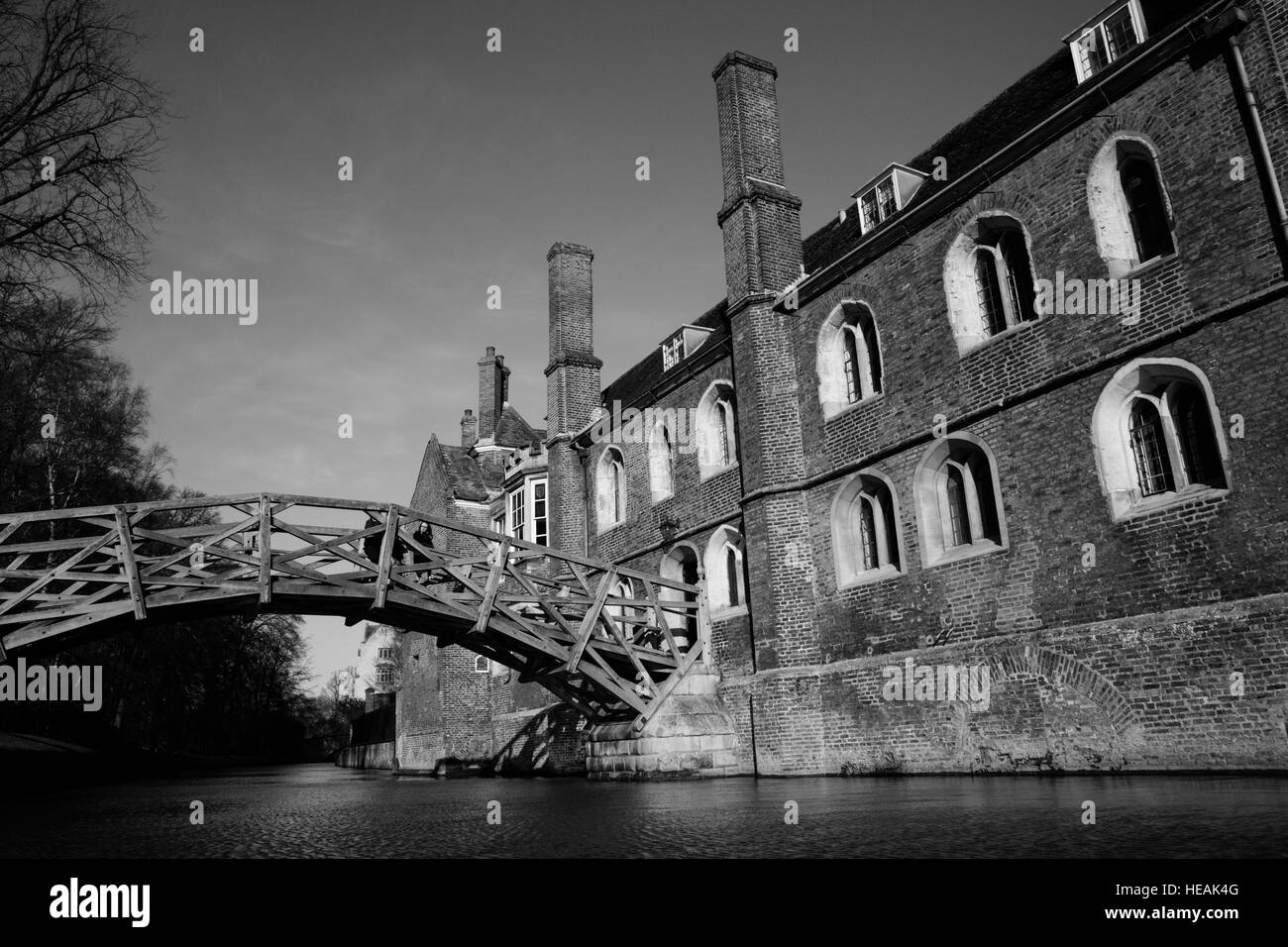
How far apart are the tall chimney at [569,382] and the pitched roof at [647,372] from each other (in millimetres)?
1140

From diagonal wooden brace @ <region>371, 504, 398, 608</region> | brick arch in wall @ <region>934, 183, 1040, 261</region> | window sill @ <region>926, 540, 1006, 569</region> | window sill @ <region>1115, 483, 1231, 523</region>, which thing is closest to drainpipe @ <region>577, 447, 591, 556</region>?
diagonal wooden brace @ <region>371, 504, 398, 608</region>

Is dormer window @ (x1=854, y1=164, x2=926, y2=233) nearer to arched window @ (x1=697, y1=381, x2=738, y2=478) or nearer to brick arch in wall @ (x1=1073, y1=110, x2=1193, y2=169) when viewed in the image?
brick arch in wall @ (x1=1073, y1=110, x2=1193, y2=169)

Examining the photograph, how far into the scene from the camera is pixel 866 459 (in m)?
14.8

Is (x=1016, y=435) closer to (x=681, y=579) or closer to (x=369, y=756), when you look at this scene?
(x=681, y=579)

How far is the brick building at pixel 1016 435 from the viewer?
9984 millimetres

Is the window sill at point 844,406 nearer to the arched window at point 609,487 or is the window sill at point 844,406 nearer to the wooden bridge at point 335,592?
the wooden bridge at point 335,592

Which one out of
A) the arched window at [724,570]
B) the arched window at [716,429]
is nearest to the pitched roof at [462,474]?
the arched window at [716,429]

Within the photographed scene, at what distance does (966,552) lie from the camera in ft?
42.9

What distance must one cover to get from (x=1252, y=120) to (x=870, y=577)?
7931mm

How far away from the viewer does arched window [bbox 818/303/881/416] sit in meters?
15.6

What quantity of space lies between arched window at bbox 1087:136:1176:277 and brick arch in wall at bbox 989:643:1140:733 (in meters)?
4.93

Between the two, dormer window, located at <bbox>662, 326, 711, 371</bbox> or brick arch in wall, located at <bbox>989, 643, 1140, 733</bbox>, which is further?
dormer window, located at <bbox>662, 326, 711, 371</bbox>
